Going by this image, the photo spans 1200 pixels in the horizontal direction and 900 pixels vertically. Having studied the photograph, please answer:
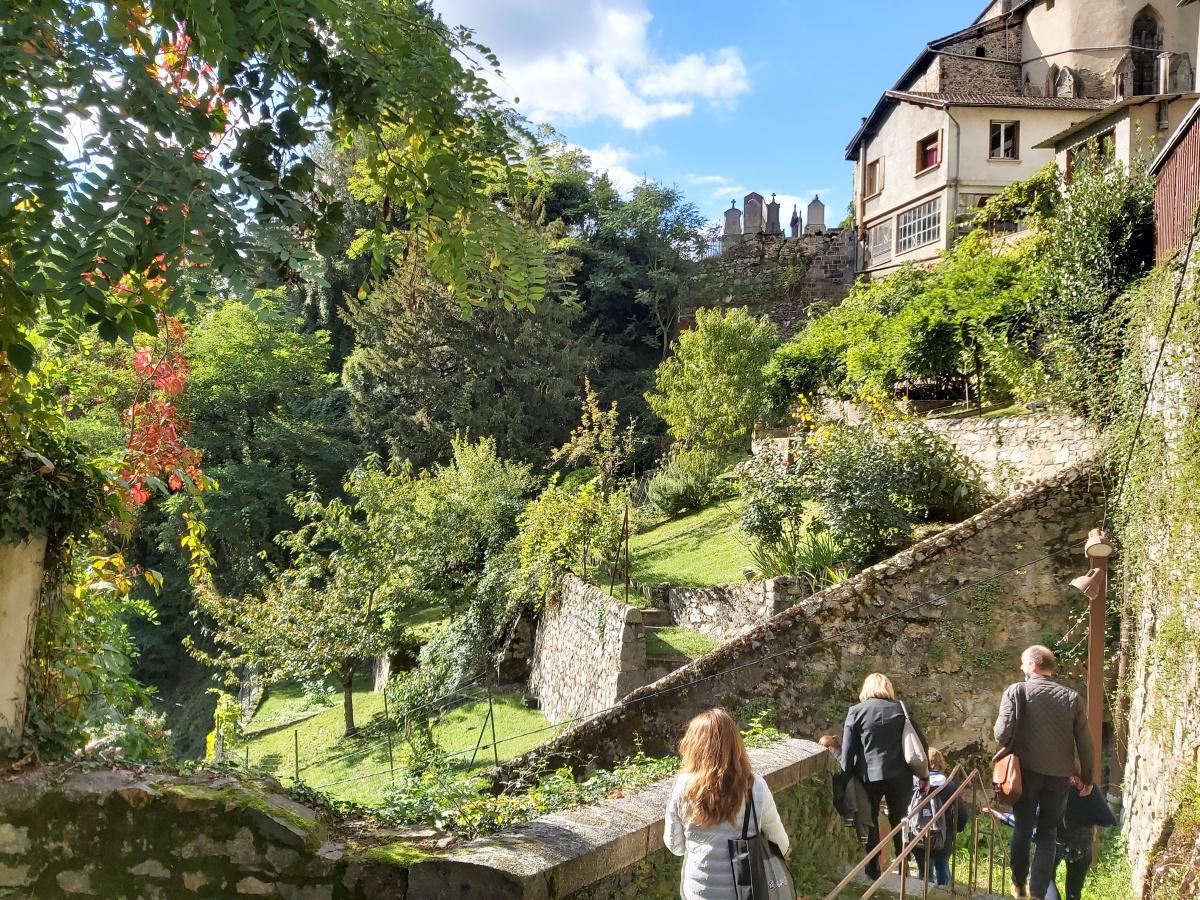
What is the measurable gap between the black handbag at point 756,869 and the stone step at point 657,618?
9016mm

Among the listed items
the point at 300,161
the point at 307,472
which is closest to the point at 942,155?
the point at 307,472

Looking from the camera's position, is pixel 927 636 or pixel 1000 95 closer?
pixel 927 636

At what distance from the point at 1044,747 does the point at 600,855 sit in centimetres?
334

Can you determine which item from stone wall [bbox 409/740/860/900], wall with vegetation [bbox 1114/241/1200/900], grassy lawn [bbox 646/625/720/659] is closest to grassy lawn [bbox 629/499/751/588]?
grassy lawn [bbox 646/625/720/659]

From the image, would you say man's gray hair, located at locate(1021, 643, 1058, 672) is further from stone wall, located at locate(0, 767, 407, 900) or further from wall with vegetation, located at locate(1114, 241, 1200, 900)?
stone wall, located at locate(0, 767, 407, 900)

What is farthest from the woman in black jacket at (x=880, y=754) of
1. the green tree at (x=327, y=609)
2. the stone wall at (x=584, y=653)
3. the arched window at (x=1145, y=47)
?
the arched window at (x=1145, y=47)

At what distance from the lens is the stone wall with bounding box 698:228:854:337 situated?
34.2 meters

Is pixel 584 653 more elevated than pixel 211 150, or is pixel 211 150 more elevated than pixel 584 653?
pixel 211 150

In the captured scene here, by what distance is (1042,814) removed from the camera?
5391mm

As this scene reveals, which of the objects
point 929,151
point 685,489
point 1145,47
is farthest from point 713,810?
point 1145,47

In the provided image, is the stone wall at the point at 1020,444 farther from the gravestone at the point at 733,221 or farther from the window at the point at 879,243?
the gravestone at the point at 733,221

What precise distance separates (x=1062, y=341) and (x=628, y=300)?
2498 cm

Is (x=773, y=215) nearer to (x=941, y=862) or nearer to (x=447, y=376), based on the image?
(x=447, y=376)

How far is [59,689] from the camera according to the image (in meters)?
3.41
